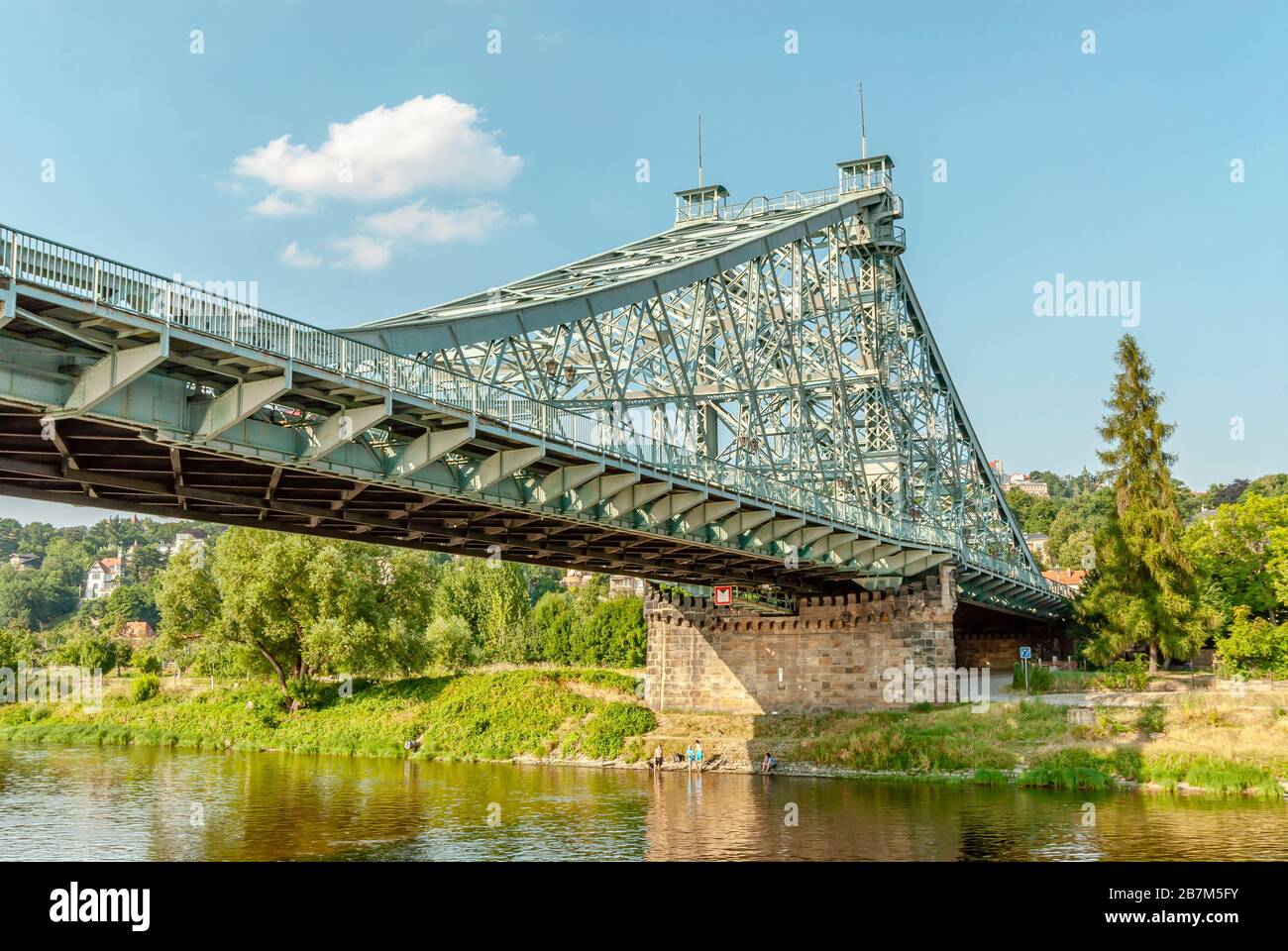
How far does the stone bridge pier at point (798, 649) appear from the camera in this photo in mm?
47469

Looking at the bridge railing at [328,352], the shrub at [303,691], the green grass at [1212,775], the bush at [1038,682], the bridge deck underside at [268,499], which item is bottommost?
the green grass at [1212,775]

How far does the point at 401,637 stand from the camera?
56500 mm

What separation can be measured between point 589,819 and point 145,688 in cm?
4250

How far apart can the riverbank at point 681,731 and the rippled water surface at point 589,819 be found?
206 cm

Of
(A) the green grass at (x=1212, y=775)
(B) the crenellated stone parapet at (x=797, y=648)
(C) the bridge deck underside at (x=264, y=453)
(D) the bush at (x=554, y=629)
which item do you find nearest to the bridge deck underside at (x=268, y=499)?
(C) the bridge deck underside at (x=264, y=453)

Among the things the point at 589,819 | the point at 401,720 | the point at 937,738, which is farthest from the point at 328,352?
the point at 401,720

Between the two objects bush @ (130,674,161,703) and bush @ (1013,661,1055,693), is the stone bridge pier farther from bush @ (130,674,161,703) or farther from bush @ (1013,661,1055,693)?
bush @ (130,674,161,703)

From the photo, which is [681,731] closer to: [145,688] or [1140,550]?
[1140,550]

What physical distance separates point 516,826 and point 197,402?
51.6 ft

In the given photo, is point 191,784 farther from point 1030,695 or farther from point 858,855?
point 1030,695

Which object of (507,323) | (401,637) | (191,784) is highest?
(507,323)

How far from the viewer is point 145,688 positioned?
64438 millimetres

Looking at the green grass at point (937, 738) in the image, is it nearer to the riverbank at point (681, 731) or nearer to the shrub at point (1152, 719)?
the riverbank at point (681, 731)
